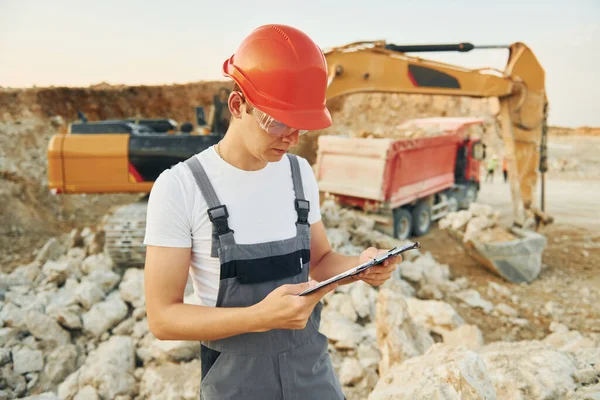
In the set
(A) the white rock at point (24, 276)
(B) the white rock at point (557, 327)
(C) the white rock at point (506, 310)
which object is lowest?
(C) the white rock at point (506, 310)

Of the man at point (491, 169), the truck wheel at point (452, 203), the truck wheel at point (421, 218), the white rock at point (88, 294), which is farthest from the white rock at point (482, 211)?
the man at point (491, 169)

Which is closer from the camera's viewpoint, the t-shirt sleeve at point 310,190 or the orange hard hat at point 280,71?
the orange hard hat at point 280,71

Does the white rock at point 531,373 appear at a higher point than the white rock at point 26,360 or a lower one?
higher

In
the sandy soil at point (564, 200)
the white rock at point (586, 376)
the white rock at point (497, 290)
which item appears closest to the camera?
the white rock at point (586, 376)

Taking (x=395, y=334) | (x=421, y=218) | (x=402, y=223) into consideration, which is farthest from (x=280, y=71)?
(x=421, y=218)

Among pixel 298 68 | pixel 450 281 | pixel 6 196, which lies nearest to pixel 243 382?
pixel 298 68

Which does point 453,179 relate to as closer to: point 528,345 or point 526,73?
point 526,73

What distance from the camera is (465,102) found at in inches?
860

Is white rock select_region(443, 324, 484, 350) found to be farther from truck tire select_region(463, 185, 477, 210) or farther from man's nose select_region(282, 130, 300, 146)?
truck tire select_region(463, 185, 477, 210)

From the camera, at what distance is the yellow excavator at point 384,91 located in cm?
539

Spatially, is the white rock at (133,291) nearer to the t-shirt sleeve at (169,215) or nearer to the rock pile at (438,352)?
the rock pile at (438,352)

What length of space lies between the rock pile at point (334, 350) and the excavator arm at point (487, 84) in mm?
2883

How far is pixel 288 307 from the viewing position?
1.15 metres

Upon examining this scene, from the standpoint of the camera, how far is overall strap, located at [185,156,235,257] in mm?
1352
